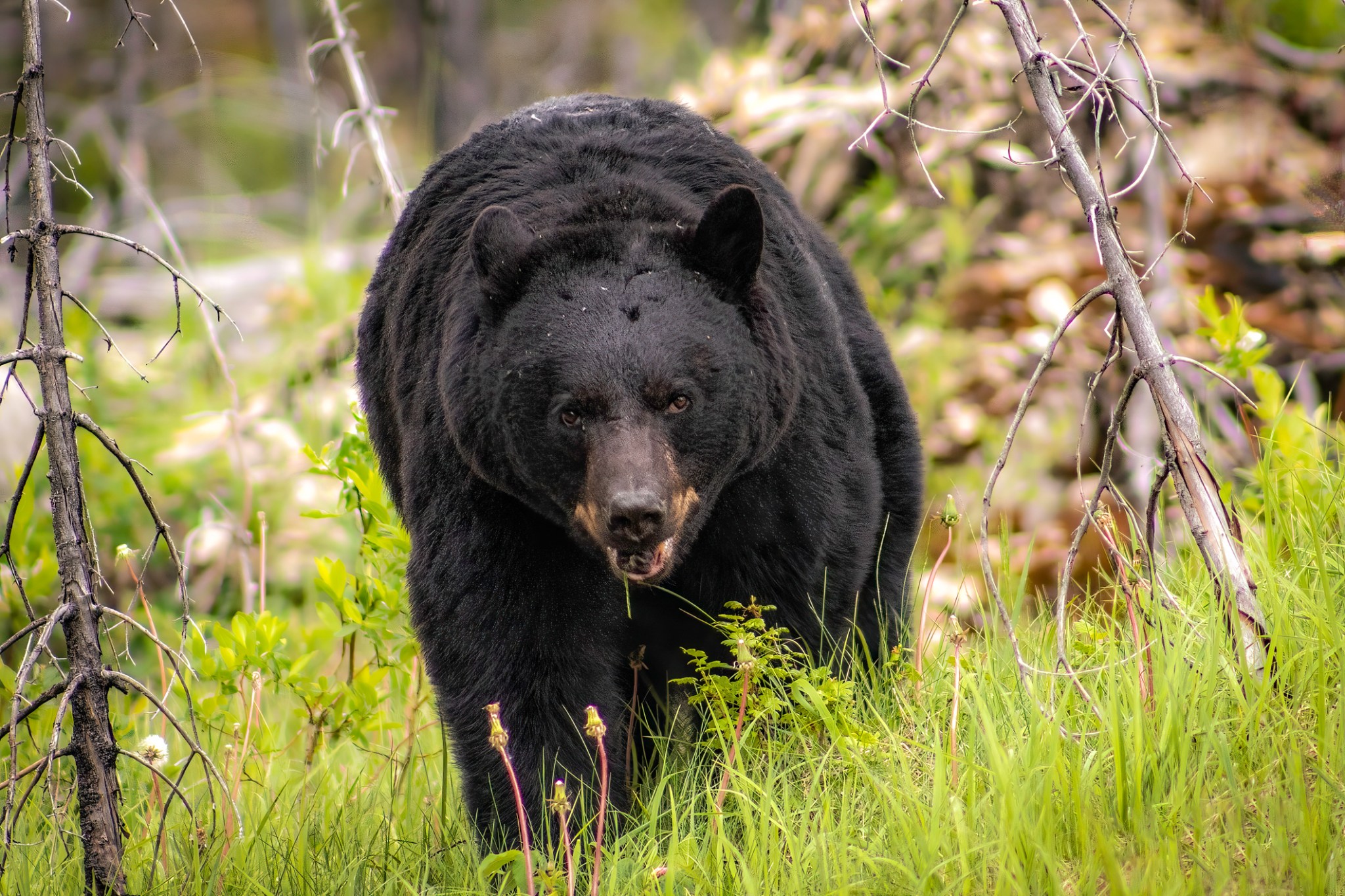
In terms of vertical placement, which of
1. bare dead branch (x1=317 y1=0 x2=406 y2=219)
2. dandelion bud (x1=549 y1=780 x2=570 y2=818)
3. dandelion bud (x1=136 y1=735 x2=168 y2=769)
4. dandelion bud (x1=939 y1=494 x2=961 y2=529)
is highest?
bare dead branch (x1=317 y1=0 x2=406 y2=219)

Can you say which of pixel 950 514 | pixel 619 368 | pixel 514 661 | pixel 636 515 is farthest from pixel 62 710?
pixel 950 514

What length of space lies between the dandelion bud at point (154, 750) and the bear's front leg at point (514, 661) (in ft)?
2.39

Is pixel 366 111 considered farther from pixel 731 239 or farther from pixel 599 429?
pixel 599 429

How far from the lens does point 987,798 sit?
2.32 metres

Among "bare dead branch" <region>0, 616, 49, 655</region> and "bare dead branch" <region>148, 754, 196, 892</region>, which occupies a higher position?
"bare dead branch" <region>0, 616, 49, 655</region>

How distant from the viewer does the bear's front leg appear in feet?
9.40

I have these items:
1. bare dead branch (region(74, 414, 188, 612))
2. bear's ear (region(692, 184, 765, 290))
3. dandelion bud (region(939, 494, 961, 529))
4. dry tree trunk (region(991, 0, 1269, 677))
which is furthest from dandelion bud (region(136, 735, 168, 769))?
dry tree trunk (region(991, 0, 1269, 677))

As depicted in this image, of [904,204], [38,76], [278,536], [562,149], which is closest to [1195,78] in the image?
[904,204]

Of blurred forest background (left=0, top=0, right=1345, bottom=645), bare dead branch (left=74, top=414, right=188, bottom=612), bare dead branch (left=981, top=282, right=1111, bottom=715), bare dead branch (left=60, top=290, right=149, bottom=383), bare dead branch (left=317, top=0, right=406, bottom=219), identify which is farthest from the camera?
blurred forest background (left=0, top=0, right=1345, bottom=645)

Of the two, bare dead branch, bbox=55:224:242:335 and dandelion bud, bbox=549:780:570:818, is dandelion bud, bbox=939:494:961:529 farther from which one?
bare dead branch, bbox=55:224:242:335

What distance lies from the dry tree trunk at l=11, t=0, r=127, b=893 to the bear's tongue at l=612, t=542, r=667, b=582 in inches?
41.5

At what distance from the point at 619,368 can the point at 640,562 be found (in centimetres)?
44

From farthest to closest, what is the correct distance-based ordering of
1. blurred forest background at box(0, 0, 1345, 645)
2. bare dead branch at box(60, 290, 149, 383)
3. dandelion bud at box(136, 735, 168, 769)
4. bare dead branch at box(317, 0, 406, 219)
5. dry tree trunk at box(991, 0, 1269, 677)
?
blurred forest background at box(0, 0, 1345, 645), bare dead branch at box(317, 0, 406, 219), dandelion bud at box(136, 735, 168, 769), dry tree trunk at box(991, 0, 1269, 677), bare dead branch at box(60, 290, 149, 383)

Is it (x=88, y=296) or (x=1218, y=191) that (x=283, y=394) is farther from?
(x=1218, y=191)
